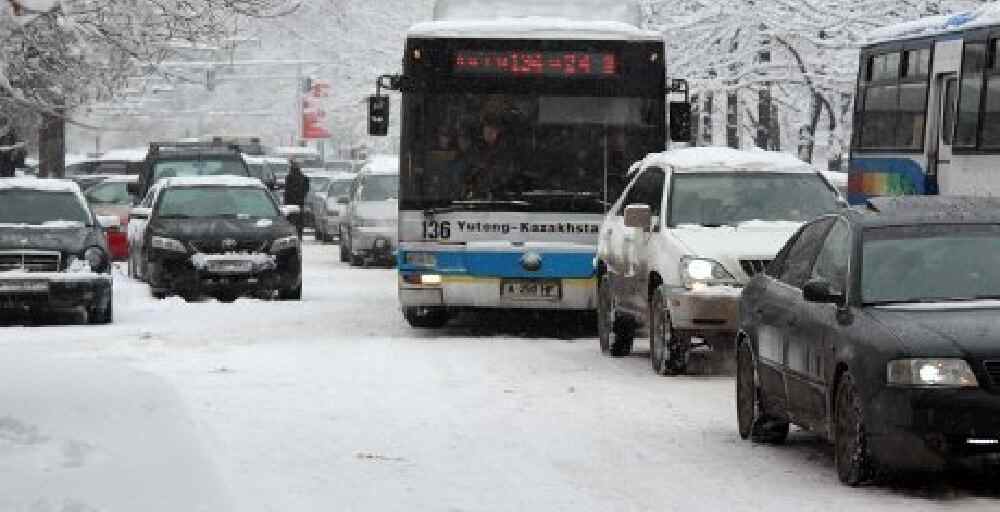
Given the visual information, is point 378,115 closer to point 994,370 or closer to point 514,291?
point 514,291

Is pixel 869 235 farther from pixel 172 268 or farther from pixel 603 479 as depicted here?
pixel 172 268

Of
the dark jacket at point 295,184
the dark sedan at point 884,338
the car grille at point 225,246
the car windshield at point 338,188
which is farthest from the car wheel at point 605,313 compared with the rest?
the car windshield at point 338,188

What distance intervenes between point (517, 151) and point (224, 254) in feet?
22.2

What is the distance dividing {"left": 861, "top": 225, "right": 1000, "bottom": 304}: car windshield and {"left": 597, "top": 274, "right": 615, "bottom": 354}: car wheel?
26.2 feet

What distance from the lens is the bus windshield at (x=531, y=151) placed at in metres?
21.8

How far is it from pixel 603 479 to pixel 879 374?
1.49 metres

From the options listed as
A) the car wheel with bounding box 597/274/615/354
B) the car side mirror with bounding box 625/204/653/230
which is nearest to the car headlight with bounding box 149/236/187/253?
the car wheel with bounding box 597/274/615/354

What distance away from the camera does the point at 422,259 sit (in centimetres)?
2180

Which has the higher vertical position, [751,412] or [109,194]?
[751,412]

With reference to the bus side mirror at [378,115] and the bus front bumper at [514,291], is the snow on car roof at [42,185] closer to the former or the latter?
the bus side mirror at [378,115]

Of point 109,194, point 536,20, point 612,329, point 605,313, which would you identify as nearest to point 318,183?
point 109,194

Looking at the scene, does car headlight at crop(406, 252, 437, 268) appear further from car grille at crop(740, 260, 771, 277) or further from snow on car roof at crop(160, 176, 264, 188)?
snow on car roof at crop(160, 176, 264, 188)

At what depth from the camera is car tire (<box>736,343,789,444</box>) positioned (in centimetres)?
1298

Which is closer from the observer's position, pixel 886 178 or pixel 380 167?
pixel 886 178
